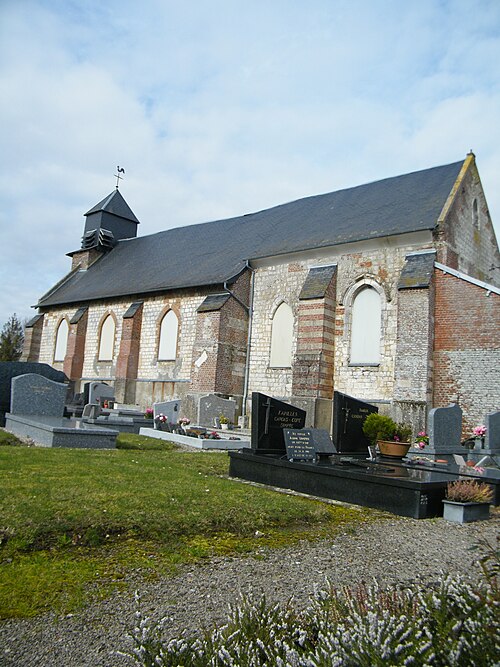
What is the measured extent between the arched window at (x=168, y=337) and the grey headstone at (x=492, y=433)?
1305 cm

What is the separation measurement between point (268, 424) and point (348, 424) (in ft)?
5.33

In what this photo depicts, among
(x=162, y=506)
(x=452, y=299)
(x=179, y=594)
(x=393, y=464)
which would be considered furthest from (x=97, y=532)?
(x=452, y=299)

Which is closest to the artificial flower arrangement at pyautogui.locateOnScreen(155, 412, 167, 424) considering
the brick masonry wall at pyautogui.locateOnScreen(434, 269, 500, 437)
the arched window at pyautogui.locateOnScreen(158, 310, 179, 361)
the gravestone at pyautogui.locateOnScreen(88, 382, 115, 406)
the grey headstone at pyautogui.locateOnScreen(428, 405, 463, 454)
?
the gravestone at pyautogui.locateOnScreen(88, 382, 115, 406)

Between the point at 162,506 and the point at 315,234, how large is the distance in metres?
15.5

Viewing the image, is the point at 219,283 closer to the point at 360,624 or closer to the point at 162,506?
the point at 162,506

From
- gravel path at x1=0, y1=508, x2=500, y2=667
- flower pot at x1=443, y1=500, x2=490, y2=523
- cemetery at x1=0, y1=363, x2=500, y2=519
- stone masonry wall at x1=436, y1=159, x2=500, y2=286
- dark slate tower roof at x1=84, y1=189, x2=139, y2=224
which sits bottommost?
gravel path at x1=0, y1=508, x2=500, y2=667

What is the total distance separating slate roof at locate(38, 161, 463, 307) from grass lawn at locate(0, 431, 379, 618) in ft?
39.5

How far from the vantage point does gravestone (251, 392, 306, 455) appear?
8859 millimetres

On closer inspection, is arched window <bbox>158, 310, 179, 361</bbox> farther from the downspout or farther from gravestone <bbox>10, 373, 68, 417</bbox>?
gravestone <bbox>10, 373, 68, 417</bbox>

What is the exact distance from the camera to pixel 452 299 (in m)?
15.6

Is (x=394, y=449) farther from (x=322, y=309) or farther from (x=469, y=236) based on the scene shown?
(x=469, y=236)

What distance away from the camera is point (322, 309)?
701 inches

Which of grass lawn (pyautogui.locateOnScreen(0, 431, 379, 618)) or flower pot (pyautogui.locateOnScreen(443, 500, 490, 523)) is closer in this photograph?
grass lawn (pyautogui.locateOnScreen(0, 431, 379, 618))

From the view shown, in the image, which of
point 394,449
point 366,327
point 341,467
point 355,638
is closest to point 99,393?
point 366,327
